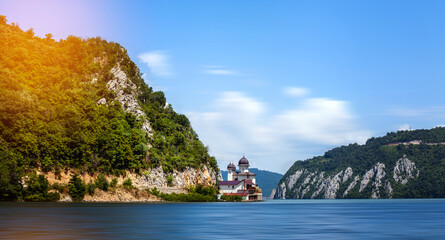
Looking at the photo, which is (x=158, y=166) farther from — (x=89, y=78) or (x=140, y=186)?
(x=89, y=78)

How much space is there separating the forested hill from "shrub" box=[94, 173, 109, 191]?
3.52 m

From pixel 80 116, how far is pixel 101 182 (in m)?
19.8

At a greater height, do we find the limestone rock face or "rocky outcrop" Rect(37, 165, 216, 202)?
the limestone rock face

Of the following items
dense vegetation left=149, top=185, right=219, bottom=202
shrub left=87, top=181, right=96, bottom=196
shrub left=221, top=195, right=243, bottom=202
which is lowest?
shrub left=221, top=195, right=243, bottom=202

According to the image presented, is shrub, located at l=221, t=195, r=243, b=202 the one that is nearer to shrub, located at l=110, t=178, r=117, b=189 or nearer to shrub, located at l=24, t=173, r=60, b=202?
shrub, located at l=110, t=178, r=117, b=189

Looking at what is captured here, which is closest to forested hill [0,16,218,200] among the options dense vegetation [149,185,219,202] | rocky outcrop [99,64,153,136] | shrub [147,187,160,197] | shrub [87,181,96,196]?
rocky outcrop [99,64,153,136]

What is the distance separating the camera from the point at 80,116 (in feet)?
418

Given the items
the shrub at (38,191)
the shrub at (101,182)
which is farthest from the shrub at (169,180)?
the shrub at (38,191)

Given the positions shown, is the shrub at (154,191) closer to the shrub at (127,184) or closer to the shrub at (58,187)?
the shrub at (127,184)

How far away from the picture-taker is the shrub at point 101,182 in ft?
387

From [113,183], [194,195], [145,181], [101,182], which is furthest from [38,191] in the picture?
[194,195]

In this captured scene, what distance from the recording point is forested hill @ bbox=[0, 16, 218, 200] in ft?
360

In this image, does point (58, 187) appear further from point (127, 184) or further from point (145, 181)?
point (145, 181)

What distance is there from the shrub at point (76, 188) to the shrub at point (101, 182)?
6252mm
